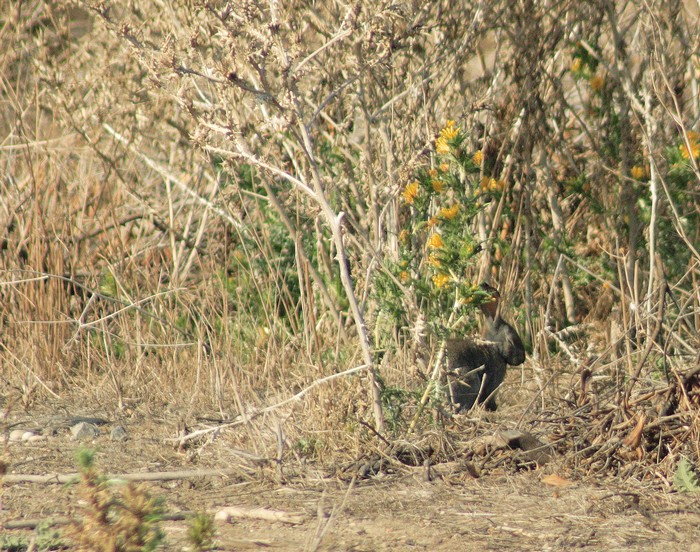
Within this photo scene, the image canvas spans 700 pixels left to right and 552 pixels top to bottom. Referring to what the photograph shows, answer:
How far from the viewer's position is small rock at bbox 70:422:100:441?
12.2ft

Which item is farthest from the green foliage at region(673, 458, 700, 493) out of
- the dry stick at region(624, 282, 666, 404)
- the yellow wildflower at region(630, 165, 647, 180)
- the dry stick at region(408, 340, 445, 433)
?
the yellow wildflower at region(630, 165, 647, 180)

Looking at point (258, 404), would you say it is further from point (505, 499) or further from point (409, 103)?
point (409, 103)

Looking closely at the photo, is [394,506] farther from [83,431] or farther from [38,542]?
[83,431]

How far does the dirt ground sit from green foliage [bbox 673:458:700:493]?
0.10 ft

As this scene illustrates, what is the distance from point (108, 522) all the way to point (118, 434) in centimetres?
175

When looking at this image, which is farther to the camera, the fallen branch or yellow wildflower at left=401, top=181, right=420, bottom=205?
yellow wildflower at left=401, top=181, right=420, bottom=205

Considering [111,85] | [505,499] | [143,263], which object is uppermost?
[111,85]

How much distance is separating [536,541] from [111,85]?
11.6 feet

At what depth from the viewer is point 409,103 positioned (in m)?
3.94

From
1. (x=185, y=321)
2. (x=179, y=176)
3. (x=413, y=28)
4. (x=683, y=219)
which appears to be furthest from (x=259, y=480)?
(x=179, y=176)

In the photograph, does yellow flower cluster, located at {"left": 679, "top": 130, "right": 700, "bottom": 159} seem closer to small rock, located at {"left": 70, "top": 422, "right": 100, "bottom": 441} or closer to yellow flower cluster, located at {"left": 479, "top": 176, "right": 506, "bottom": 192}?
yellow flower cluster, located at {"left": 479, "top": 176, "right": 506, "bottom": 192}

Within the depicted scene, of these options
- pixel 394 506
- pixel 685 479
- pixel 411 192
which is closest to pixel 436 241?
pixel 411 192

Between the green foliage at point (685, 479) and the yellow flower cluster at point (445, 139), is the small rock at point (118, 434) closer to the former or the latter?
the yellow flower cluster at point (445, 139)

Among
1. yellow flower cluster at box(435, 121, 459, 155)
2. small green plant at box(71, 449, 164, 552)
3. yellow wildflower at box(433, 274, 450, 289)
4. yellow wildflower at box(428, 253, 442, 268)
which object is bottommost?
small green plant at box(71, 449, 164, 552)
